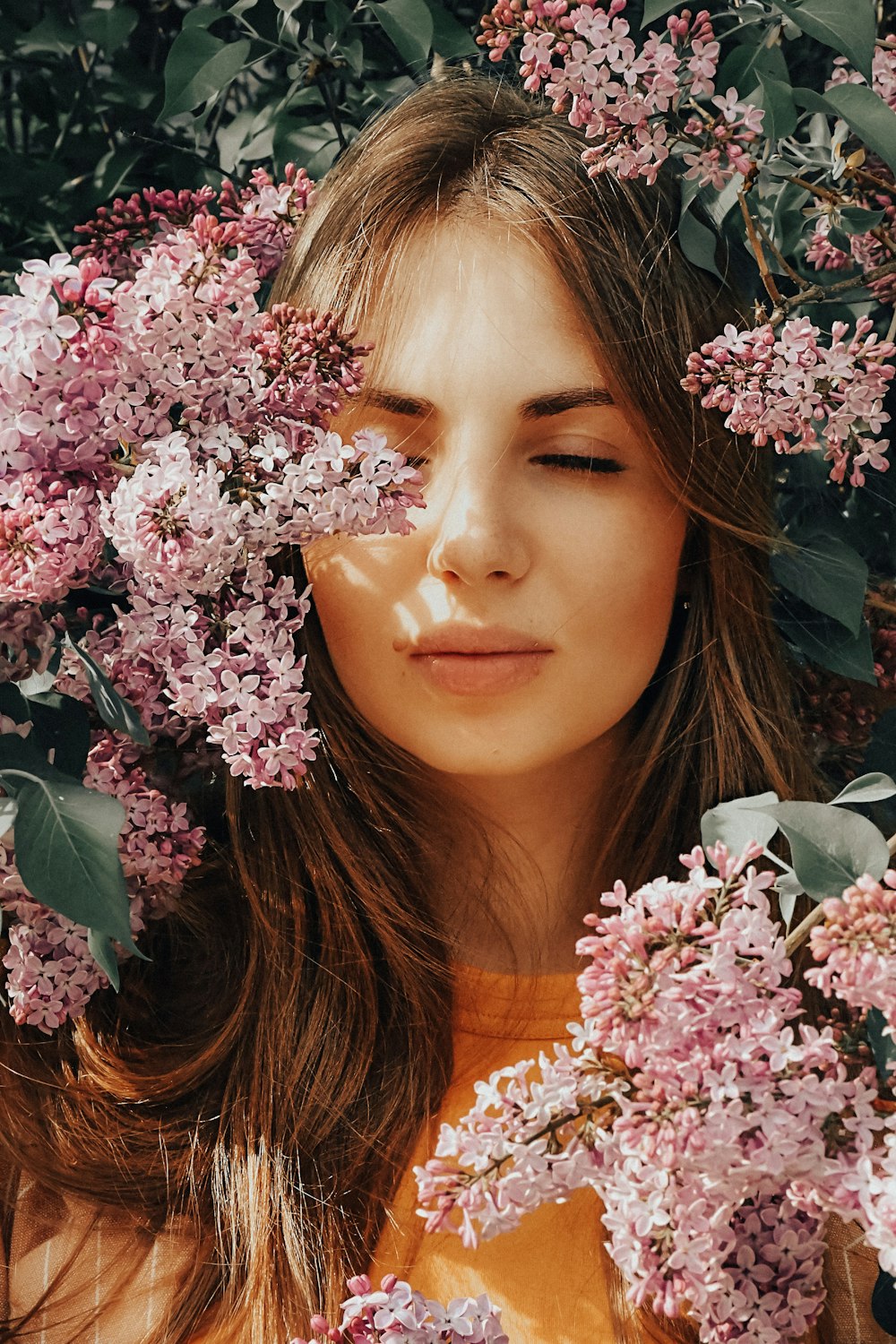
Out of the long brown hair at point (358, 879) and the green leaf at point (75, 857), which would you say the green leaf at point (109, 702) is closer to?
the green leaf at point (75, 857)

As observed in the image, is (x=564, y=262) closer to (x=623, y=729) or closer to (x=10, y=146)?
(x=623, y=729)

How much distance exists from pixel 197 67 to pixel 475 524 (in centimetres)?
54

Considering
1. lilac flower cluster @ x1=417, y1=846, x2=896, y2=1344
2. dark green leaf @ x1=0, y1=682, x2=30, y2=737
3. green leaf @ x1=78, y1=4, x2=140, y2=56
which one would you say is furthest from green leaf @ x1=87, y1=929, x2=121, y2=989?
green leaf @ x1=78, y1=4, x2=140, y2=56

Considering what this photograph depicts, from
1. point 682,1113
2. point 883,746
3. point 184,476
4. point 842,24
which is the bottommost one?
point 883,746

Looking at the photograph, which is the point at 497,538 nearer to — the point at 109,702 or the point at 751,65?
the point at 109,702

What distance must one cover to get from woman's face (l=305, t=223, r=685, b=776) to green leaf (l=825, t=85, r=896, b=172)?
25cm

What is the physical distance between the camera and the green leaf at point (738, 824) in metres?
1.00

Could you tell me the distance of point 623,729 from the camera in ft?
4.51

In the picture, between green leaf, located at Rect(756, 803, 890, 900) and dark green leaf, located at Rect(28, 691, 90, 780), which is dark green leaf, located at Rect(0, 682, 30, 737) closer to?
dark green leaf, located at Rect(28, 691, 90, 780)

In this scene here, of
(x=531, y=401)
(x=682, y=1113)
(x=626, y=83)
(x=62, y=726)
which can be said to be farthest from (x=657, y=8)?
(x=682, y=1113)

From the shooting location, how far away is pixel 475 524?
1.13 meters

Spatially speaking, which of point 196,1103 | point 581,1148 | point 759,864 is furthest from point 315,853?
point 581,1148

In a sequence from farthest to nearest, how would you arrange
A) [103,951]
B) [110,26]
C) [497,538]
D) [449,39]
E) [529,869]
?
[110,26]
[449,39]
[529,869]
[497,538]
[103,951]

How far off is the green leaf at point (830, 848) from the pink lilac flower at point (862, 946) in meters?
0.09
